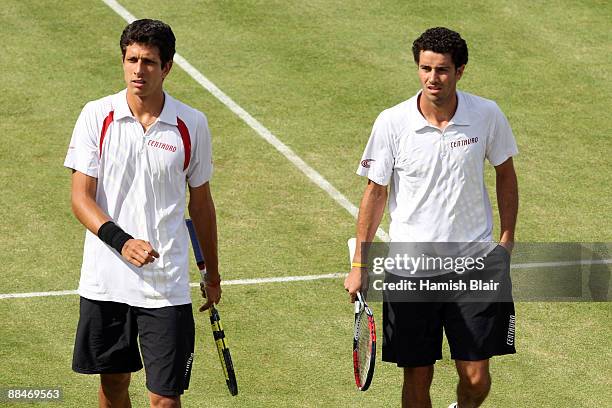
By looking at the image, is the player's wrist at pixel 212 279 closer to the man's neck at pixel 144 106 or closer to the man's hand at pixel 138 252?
the man's hand at pixel 138 252

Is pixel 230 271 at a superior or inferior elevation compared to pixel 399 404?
superior

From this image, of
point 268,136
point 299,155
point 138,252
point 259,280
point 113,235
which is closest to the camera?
point 138,252

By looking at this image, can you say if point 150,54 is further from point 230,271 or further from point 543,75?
point 543,75

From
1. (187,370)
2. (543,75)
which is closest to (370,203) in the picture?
(187,370)

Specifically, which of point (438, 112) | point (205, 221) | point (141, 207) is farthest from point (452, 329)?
point (141, 207)

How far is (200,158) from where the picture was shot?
8.91m

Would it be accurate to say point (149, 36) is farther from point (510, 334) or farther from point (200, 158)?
point (510, 334)

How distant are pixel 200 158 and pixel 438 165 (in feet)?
5.21

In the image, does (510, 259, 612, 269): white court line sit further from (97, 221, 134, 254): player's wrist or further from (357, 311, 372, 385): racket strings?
(97, 221, 134, 254): player's wrist

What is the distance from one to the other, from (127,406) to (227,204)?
530 centimetres

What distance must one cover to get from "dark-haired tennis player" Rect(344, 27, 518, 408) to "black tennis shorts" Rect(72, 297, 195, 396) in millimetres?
1223

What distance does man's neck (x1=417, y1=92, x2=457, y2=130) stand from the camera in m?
9.41

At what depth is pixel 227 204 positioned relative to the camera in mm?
14438

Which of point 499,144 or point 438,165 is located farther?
point 499,144
